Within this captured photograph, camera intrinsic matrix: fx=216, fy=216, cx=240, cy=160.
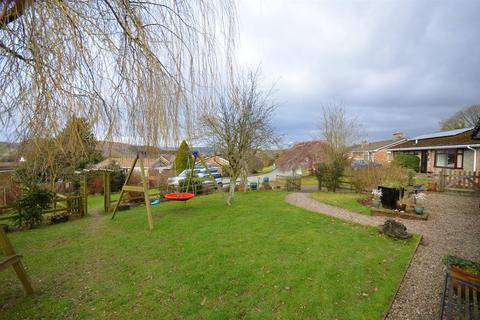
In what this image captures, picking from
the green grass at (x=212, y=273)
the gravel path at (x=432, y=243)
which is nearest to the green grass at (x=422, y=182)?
the gravel path at (x=432, y=243)

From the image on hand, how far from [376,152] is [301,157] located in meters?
10.3

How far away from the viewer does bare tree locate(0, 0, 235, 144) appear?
52.4 inches

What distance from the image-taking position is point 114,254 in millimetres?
5059

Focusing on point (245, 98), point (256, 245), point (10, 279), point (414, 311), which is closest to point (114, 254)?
point (10, 279)

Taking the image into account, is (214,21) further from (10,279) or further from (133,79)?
(10,279)

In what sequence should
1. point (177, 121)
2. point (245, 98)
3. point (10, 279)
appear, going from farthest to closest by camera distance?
point (245, 98) → point (10, 279) → point (177, 121)

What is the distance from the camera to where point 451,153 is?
18.2 meters

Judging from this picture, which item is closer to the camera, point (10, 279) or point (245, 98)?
point (10, 279)

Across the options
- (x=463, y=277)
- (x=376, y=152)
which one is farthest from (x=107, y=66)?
(x=376, y=152)

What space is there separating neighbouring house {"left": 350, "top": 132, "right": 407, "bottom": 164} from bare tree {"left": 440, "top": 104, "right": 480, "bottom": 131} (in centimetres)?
582

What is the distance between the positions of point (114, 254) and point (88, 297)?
1.76m

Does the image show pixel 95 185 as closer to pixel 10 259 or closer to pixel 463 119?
pixel 10 259

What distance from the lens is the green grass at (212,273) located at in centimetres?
309

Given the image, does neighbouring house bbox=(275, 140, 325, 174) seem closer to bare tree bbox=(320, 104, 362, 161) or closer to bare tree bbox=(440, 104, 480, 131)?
bare tree bbox=(320, 104, 362, 161)
